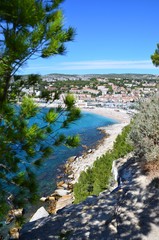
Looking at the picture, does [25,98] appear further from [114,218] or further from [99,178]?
[99,178]

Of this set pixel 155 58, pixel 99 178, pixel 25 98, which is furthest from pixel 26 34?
pixel 155 58

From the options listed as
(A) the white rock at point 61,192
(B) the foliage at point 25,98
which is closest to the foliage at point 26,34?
(B) the foliage at point 25,98

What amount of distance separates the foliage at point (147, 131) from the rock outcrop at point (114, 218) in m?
0.63

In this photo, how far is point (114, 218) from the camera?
7051 millimetres

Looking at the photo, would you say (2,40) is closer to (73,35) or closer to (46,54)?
(46,54)

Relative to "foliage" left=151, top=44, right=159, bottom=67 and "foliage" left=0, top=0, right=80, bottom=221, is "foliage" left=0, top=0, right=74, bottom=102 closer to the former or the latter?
"foliage" left=0, top=0, right=80, bottom=221

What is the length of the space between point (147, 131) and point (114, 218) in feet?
8.94

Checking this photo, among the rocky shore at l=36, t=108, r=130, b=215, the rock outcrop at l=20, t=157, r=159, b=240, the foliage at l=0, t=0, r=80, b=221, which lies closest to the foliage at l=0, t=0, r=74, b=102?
the foliage at l=0, t=0, r=80, b=221

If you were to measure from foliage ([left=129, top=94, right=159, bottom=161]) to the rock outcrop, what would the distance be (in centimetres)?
63

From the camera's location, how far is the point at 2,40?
441 centimetres

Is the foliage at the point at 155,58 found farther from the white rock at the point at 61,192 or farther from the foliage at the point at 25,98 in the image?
the foliage at the point at 25,98

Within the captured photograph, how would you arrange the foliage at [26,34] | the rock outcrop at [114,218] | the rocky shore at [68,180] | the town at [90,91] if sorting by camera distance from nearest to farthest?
1. the foliage at [26,34]
2. the town at [90,91]
3. the rock outcrop at [114,218]
4. the rocky shore at [68,180]

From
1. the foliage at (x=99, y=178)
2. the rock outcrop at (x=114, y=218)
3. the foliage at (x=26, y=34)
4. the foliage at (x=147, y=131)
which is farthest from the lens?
the foliage at (x=99, y=178)

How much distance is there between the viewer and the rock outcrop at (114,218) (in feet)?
20.8
